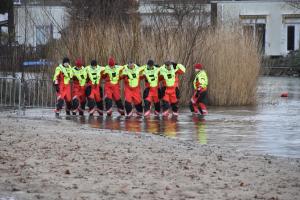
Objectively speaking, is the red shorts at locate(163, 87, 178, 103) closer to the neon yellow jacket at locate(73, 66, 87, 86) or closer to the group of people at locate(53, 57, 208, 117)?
the group of people at locate(53, 57, 208, 117)

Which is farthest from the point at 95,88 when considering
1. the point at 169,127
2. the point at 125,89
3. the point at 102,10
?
the point at 102,10

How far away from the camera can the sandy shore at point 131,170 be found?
1120cm

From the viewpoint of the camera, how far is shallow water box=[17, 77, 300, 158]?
56.8 ft

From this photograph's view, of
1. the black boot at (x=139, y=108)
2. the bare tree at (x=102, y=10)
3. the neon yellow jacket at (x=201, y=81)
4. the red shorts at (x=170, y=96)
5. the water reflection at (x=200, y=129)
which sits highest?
the bare tree at (x=102, y=10)

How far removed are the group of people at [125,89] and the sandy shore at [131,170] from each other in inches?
306

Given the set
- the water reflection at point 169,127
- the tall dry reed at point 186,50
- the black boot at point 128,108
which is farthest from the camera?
the tall dry reed at point 186,50

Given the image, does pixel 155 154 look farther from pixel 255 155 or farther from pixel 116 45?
pixel 116 45

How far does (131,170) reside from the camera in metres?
13.0

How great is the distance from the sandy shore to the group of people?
7.77 meters

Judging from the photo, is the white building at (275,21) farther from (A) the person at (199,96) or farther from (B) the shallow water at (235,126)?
(A) the person at (199,96)

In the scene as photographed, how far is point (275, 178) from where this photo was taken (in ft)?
41.0

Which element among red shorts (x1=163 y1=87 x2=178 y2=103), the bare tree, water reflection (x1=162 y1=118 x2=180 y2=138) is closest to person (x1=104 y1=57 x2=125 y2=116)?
red shorts (x1=163 y1=87 x2=178 y2=103)

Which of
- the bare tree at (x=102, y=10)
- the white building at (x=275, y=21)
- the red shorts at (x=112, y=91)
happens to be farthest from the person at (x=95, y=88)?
the white building at (x=275, y=21)

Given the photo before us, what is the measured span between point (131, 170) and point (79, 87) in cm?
1329
